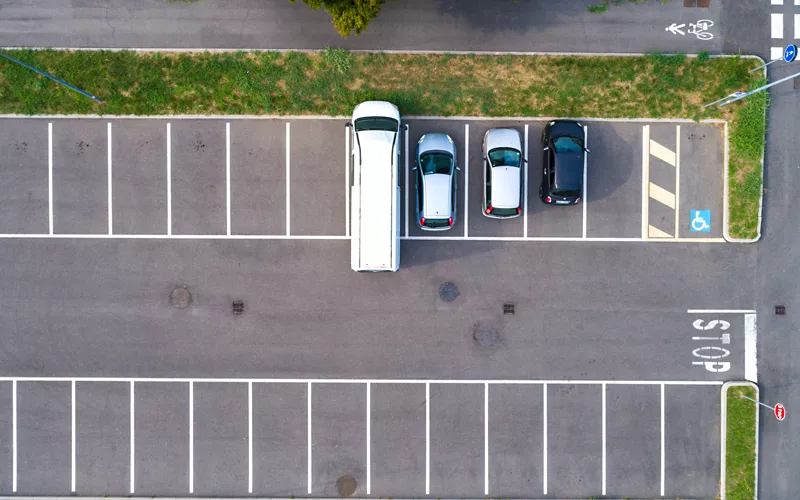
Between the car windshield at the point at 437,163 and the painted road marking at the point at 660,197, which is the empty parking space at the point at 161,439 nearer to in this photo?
the car windshield at the point at 437,163

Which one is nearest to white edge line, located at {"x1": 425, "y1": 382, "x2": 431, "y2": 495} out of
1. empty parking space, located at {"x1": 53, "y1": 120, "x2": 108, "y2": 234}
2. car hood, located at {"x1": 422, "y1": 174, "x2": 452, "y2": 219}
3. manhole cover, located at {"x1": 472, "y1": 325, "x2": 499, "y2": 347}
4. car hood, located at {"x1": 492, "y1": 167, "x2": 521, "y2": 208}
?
manhole cover, located at {"x1": 472, "y1": 325, "x2": 499, "y2": 347}

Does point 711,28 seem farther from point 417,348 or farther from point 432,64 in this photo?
point 417,348

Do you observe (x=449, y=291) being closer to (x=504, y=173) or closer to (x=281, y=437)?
(x=504, y=173)

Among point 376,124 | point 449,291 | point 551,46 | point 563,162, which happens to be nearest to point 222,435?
point 449,291

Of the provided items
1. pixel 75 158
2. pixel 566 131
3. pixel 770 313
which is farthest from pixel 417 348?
pixel 75 158

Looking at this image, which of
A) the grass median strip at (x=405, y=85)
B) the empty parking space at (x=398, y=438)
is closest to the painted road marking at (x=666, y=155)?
→ the grass median strip at (x=405, y=85)
